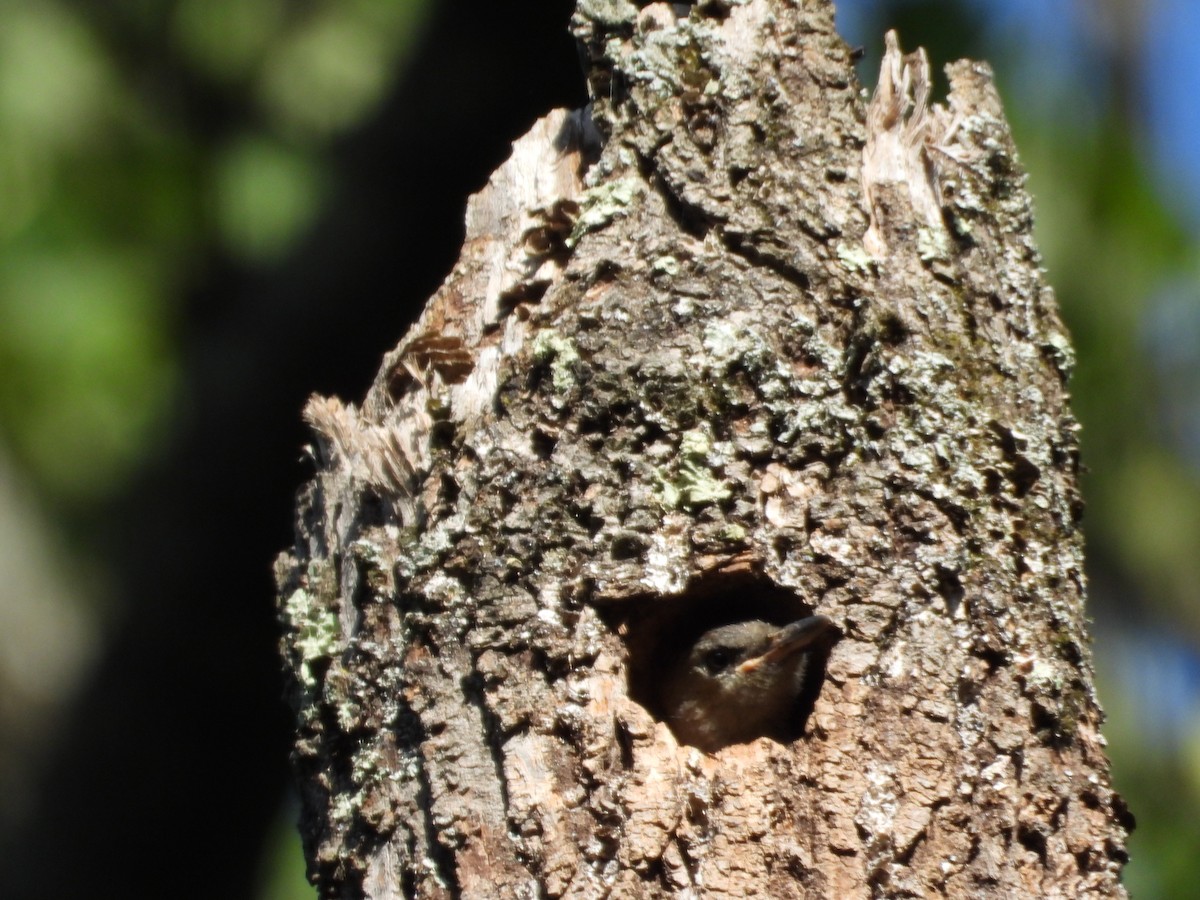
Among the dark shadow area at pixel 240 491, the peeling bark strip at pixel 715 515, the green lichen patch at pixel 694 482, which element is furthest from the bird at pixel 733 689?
the dark shadow area at pixel 240 491

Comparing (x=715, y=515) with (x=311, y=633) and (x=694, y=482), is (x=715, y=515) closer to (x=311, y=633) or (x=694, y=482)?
(x=694, y=482)

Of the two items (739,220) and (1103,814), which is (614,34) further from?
(1103,814)

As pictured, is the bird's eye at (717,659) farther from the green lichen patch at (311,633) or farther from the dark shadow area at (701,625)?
the green lichen patch at (311,633)

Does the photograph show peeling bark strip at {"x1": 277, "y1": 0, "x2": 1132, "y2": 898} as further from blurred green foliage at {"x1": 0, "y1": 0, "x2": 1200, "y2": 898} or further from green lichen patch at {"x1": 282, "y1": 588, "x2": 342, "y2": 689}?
Result: blurred green foliage at {"x1": 0, "y1": 0, "x2": 1200, "y2": 898}

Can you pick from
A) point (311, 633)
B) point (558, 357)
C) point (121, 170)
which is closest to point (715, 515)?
point (558, 357)

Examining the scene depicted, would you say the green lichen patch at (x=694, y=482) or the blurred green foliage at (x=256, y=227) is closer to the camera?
the green lichen patch at (x=694, y=482)

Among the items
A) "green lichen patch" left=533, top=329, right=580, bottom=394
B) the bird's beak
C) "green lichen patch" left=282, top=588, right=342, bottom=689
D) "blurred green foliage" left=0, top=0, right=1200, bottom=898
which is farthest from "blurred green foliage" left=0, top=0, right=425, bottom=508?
the bird's beak
